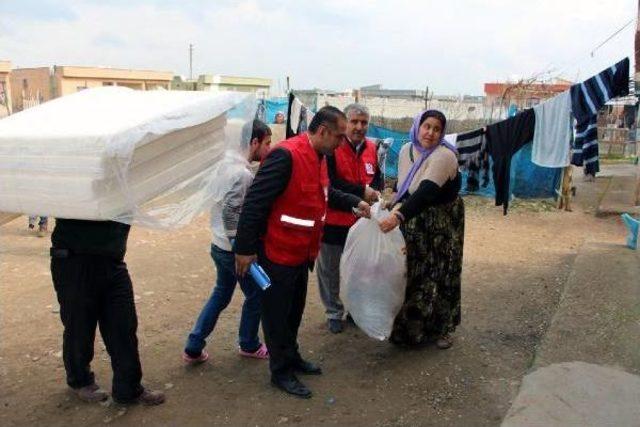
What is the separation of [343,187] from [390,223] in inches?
26.9

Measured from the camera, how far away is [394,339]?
3684 mm

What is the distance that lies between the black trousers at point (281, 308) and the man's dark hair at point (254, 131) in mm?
645

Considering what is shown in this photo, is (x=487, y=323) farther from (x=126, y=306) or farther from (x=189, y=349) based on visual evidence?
(x=126, y=306)

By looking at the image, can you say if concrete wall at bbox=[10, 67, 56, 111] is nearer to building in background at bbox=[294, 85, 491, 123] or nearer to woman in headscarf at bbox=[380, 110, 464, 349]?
building in background at bbox=[294, 85, 491, 123]

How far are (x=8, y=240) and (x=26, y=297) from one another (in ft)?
8.00

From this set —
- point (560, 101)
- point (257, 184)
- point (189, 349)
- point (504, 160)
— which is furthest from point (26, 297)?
point (560, 101)

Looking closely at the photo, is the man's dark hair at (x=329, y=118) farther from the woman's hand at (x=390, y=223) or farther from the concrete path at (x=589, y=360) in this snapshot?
the concrete path at (x=589, y=360)

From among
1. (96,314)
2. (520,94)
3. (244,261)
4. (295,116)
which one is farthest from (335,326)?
(520,94)

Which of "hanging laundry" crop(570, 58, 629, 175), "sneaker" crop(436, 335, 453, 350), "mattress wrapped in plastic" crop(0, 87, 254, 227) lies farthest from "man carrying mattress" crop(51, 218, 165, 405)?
"hanging laundry" crop(570, 58, 629, 175)

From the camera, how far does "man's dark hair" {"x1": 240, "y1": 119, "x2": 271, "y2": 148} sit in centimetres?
305

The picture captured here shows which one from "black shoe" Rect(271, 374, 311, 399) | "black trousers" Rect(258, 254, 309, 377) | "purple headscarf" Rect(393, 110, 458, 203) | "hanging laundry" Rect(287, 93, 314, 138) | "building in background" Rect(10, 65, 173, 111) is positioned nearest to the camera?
"black trousers" Rect(258, 254, 309, 377)

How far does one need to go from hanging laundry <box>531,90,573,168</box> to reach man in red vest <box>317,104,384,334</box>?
249cm

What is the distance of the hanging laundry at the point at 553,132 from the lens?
5.61m

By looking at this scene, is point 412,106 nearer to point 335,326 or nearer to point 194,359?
point 335,326
